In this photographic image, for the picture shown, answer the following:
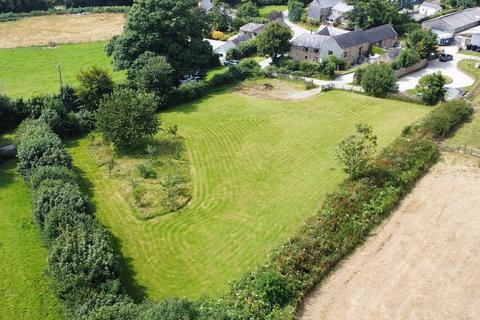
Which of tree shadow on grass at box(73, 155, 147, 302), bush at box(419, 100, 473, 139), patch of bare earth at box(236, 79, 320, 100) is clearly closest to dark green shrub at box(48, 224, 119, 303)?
tree shadow on grass at box(73, 155, 147, 302)

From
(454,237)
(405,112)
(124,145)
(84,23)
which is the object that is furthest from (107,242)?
(84,23)

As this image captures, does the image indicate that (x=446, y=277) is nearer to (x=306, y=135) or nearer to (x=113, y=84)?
(x=306, y=135)

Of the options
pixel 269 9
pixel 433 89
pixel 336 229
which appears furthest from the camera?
pixel 269 9

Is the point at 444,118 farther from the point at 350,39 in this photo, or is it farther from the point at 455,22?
the point at 455,22

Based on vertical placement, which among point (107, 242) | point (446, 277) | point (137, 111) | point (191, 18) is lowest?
point (446, 277)

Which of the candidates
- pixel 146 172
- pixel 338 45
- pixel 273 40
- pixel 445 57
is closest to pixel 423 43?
pixel 445 57

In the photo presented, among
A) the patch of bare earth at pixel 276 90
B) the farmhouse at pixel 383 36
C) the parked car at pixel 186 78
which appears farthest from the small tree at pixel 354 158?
the farmhouse at pixel 383 36

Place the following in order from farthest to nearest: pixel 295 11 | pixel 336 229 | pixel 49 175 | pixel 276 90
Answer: pixel 295 11 < pixel 276 90 < pixel 49 175 < pixel 336 229
